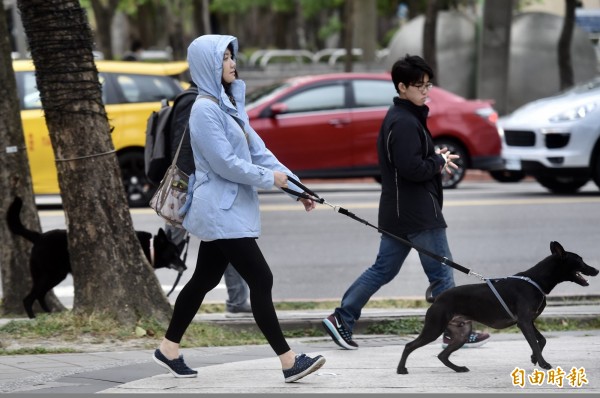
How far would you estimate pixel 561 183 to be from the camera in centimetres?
1692

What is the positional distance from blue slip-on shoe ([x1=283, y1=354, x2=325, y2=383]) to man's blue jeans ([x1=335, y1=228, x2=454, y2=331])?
4.15ft

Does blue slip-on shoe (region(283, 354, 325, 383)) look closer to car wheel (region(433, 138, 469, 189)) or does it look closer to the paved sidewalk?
the paved sidewalk

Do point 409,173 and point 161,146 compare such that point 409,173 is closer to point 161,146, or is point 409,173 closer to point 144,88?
point 161,146

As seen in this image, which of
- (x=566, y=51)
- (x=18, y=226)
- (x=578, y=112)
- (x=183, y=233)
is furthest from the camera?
(x=566, y=51)

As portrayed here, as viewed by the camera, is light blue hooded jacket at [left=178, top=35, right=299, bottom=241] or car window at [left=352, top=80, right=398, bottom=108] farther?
car window at [left=352, top=80, right=398, bottom=108]

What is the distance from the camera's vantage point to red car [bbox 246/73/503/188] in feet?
56.3

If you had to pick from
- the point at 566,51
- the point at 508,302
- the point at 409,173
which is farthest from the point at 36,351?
the point at 566,51

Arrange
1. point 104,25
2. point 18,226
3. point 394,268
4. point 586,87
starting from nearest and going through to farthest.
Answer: point 394,268, point 18,226, point 586,87, point 104,25

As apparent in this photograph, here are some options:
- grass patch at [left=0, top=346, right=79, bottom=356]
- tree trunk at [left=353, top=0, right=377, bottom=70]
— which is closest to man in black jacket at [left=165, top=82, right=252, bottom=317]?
grass patch at [left=0, top=346, right=79, bottom=356]

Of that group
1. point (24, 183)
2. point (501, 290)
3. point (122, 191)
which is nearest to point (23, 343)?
point (122, 191)

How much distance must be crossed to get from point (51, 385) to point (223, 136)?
1560mm

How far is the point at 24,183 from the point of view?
945 centimetres

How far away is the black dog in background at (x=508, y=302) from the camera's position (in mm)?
6445

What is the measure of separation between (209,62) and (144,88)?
9.96 metres
